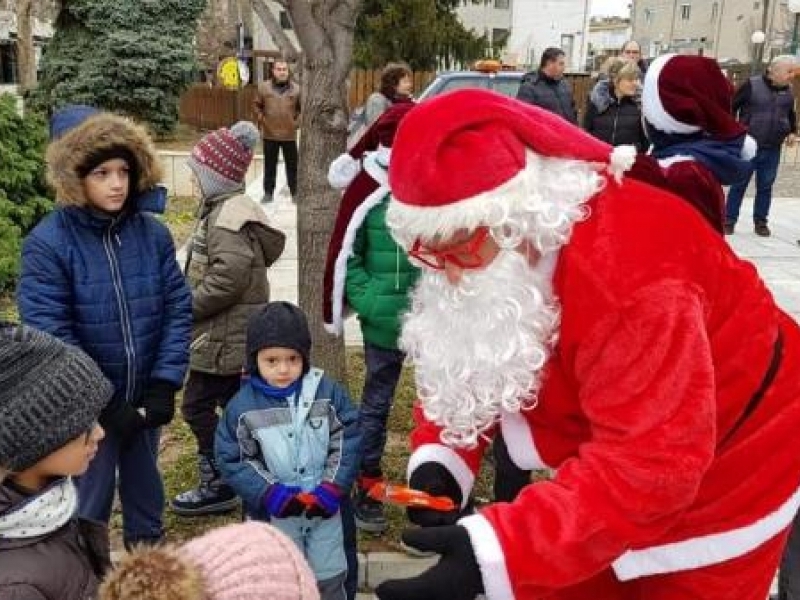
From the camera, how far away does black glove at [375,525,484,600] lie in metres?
1.54

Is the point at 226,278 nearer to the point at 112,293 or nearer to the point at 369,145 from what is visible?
the point at 112,293

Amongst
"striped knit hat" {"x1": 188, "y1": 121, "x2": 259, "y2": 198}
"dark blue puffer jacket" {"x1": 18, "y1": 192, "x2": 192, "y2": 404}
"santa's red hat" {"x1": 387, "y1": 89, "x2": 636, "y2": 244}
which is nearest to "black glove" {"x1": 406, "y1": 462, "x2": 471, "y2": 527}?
"santa's red hat" {"x1": 387, "y1": 89, "x2": 636, "y2": 244}

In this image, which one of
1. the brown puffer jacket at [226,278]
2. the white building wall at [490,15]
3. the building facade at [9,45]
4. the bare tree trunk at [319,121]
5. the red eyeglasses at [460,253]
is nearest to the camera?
the red eyeglasses at [460,253]

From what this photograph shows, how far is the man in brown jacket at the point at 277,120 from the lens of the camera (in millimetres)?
10992

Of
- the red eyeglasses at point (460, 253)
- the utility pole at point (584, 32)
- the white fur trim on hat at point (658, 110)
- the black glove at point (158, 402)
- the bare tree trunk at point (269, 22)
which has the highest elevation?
the utility pole at point (584, 32)

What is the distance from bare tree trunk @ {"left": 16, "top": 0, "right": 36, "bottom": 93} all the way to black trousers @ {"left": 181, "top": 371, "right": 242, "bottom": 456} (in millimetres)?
15168

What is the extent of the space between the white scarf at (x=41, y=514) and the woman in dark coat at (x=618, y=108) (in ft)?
20.9

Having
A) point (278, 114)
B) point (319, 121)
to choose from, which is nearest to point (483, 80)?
point (278, 114)

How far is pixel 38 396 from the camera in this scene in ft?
6.31

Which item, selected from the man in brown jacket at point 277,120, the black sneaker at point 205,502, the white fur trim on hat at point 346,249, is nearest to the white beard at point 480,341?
the white fur trim on hat at point 346,249

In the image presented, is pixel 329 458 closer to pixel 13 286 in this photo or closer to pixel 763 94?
pixel 13 286

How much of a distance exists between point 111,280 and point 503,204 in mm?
1847

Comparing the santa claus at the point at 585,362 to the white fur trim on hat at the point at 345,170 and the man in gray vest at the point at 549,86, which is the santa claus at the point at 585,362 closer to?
the white fur trim on hat at the point at 345,170

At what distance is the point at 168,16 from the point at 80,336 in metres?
15.5
